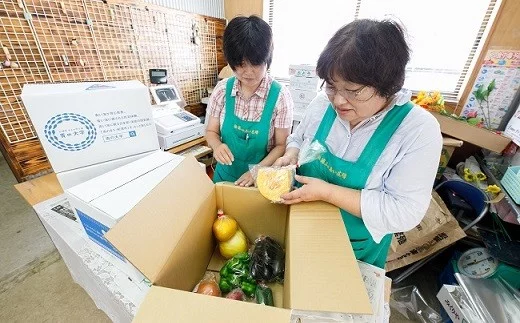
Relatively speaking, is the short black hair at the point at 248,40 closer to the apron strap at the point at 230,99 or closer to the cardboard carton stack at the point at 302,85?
the apron strap at the point at 230,99

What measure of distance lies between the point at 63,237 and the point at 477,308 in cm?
188

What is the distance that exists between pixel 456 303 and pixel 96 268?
5.44 ft

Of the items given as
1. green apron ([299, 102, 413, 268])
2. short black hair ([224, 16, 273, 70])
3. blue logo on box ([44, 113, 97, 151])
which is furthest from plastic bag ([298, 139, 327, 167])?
blue logo on box ([44, 113, 97, 151])

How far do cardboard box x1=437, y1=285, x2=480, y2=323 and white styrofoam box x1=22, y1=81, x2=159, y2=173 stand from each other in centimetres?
176

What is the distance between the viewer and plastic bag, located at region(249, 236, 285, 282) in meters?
0.66

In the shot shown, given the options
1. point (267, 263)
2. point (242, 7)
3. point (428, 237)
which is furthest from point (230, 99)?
point (242, 7)

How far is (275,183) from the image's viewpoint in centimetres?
70

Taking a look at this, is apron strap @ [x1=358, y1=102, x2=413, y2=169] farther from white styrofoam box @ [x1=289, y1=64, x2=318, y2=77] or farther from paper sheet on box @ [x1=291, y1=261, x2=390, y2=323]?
white styrofoam box @ [x1=289, y1=64, x2=318, y2=77]

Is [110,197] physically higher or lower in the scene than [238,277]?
higher

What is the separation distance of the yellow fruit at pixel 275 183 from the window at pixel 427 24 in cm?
131

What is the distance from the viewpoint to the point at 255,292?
0.65 metres

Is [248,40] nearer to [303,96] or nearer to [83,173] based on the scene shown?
[83,173]

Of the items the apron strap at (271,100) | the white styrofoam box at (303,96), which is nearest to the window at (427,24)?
the white styrofoam box at (303,96)

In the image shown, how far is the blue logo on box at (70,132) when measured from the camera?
85cm
